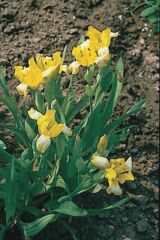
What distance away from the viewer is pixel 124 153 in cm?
253

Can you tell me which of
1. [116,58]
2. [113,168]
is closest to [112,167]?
[113,168]

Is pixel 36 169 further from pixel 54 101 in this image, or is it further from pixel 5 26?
pixel 5 26

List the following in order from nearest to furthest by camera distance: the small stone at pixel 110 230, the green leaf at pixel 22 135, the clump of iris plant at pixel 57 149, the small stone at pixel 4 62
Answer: the clump of iris plant at pixel 57 149 < the green leaf at pixel 22 135 < the small stone at pixel 110 230 < the small stone at pixel 4 62

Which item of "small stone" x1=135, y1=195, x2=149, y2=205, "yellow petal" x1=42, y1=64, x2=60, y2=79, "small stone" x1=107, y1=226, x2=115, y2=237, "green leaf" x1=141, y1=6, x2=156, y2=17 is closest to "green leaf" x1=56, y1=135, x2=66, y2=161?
"yellow petal" x1=42, y1=64, x2=60, y2=79

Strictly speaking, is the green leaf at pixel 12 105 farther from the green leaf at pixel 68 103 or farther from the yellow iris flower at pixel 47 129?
the yellow iris flower at pixel 47 129

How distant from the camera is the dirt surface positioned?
2.31m

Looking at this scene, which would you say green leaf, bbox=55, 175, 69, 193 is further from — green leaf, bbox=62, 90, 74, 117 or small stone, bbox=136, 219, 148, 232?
small stone, bbox=136, 219, 148, 232

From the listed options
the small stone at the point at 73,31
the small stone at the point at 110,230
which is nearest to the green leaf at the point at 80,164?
the small stone at the point at 110,230

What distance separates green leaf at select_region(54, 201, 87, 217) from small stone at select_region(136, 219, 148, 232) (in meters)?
0.56

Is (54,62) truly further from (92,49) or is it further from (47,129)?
(47,129)

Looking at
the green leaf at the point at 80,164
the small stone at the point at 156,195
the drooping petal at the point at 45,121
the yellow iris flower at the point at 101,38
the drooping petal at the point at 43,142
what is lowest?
the small stone at the point at 156,195

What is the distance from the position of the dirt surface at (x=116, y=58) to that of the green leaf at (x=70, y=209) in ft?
1.11

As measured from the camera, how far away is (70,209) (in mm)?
1848

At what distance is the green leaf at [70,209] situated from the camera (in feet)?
5.99
